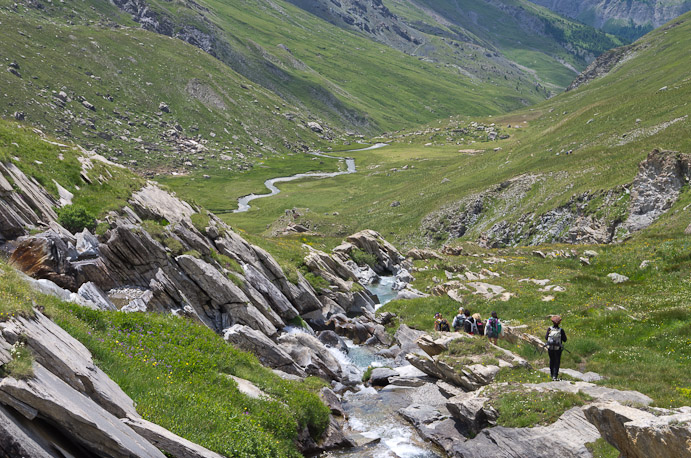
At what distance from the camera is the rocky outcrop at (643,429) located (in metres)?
12.5

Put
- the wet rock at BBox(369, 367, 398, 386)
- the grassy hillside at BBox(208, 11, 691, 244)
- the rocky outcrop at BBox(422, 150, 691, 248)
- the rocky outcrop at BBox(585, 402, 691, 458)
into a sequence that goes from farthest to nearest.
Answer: the grassy hillside at BBox(208, 11, 691, 244)
the rocky outcrop at BBox(422, 150, 691, 248)
the wet rock at BBox(369, 367, 398, 386)
the rocky outcrop at BBox(585, 402, 691, 458)

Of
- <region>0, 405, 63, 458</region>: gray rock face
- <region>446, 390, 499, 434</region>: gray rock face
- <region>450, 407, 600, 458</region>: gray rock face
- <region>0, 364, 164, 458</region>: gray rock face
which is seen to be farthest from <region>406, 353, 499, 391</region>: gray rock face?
<region>0, 405, 63, 458</region>: gray rock face

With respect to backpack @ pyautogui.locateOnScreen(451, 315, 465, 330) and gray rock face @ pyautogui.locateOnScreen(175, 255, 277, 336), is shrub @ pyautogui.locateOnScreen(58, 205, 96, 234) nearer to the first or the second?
gray rock face @ pyautogui.locateOnScreen(175, 255, 277, 336)

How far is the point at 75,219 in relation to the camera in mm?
26828

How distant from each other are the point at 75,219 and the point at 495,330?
25428mm

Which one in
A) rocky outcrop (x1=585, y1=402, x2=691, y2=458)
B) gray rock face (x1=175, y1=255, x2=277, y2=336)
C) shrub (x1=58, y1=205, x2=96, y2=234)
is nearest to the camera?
rocky outcrop (x1=585, y1=402, x2=691, y2=458)

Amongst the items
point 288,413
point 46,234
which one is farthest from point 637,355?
point 46,234

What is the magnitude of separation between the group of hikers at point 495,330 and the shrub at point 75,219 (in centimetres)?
2359

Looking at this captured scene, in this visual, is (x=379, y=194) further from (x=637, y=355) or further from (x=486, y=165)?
(x=637, y=355)

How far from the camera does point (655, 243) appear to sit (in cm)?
4200

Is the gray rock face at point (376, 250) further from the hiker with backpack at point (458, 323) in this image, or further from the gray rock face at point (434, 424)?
the gray rock face at point (434, 424)

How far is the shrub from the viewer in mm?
26812

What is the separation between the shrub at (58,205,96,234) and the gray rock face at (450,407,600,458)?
23.2m

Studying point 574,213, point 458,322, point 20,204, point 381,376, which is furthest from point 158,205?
point 574,213
